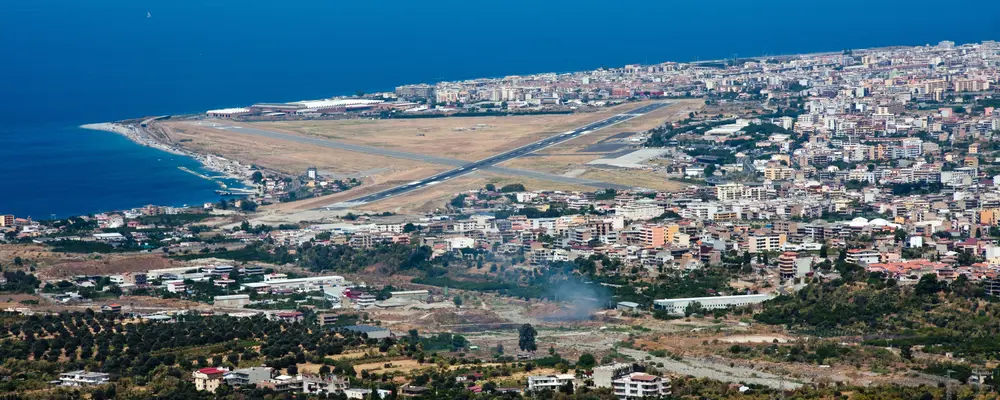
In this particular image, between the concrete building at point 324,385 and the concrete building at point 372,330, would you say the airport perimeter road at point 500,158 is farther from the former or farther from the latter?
the concrete building at point 324,385

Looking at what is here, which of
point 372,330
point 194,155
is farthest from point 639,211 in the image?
point 194,155

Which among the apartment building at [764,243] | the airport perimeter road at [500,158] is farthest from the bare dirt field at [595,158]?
the apartment building at [764,243]

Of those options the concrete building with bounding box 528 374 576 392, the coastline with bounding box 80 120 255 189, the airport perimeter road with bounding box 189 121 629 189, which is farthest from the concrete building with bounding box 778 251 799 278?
the coastline with bounding box 80 120 255 189

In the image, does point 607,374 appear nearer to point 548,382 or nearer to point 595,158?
point 548,382

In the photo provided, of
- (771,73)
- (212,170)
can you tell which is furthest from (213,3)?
(212,170)

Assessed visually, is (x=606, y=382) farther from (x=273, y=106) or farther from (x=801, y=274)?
(x=273, y=106)

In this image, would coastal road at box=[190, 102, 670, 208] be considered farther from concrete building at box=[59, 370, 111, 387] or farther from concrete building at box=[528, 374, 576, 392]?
concrete building at box=[528, 374, 576, 392]
